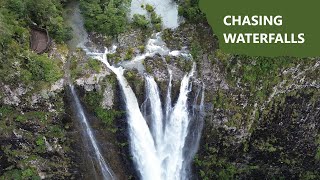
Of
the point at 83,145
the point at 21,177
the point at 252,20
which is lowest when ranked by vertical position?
the point at 21,177

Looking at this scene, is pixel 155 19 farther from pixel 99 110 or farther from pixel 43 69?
pixel 43 69

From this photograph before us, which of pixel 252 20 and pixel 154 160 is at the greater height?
pixel 252 20

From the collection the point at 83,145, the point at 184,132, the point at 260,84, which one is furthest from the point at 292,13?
the point at 83,145

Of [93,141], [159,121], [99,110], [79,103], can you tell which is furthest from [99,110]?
[159,121]

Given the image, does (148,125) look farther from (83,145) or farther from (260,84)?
(260,84)

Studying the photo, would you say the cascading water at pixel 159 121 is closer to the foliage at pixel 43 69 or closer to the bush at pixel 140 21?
the bush at pixel 140 21

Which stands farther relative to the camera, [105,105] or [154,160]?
[154,160]
